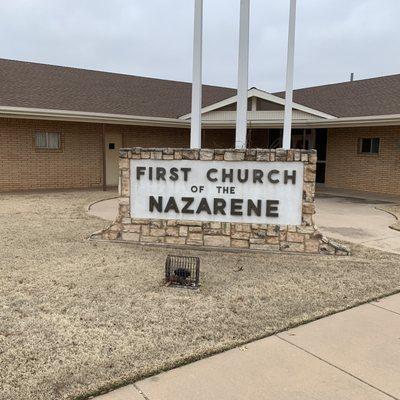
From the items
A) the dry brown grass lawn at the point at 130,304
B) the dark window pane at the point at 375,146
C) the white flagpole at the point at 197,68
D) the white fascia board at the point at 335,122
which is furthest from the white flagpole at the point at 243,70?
the dark window pane at the point at 375,146

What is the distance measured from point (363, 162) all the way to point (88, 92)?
36.5 feet

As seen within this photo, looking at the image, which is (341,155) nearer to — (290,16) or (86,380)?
(290,16)

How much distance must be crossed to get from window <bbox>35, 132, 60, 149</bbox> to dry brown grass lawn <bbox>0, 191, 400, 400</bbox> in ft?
28.3

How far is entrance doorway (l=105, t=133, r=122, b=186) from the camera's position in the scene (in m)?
17.3

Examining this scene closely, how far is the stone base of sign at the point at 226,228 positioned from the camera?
672 centimetres

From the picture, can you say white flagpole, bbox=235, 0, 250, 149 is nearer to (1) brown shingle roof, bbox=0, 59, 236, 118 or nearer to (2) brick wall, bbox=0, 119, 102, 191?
(1) brown shingle roof, bbox=0, 59, 236, 118

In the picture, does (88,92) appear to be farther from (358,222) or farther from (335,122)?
(358,222)

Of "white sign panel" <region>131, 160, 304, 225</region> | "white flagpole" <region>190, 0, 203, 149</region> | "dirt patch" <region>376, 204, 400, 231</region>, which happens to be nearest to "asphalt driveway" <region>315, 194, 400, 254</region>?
"dirt patch" <region>376, 204, 400, 231</region>

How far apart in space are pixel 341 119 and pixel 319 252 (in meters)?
8.86

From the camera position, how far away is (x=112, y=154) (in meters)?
17.6

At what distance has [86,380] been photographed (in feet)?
10.0

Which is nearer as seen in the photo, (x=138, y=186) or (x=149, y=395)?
(x=149, y=395)

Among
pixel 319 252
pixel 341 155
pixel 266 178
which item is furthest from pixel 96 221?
pixel 341 155

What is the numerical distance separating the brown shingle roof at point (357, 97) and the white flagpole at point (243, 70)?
25.1 feet
